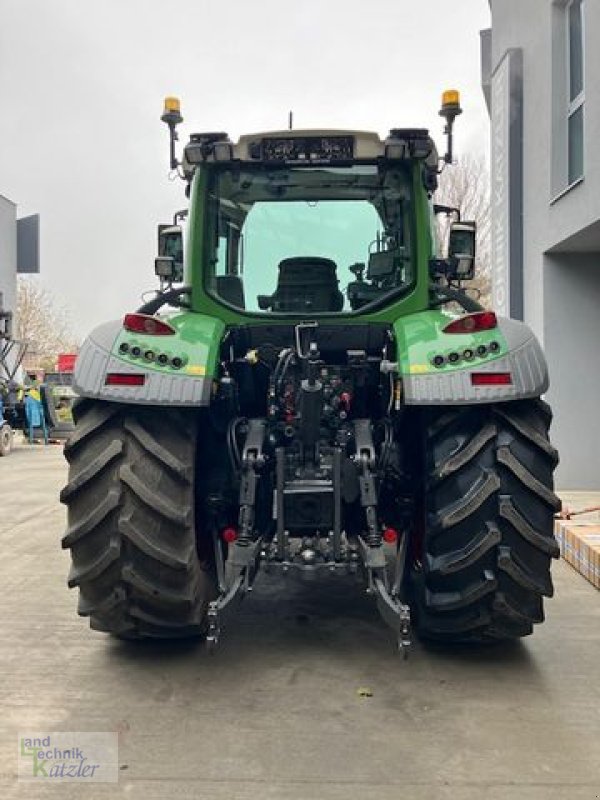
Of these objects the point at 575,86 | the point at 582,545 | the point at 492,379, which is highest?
the point at 575,86

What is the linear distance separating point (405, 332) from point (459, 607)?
4.17 ft

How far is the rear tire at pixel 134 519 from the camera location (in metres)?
3.29

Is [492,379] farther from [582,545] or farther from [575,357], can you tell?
[575,357]

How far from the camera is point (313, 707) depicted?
3.11 m

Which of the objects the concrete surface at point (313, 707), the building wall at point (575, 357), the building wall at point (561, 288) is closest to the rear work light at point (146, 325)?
the concrete surface at point (313, 707)

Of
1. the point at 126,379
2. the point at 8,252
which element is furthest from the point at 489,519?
the point at 8,252

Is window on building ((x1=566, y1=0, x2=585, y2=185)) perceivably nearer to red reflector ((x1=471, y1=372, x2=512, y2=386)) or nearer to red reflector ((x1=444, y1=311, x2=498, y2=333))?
red reflector ((x1=444, y1=311, x2=498, y2=333))

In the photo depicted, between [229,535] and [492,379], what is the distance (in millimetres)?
1470

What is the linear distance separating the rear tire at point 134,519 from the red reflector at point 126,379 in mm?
154

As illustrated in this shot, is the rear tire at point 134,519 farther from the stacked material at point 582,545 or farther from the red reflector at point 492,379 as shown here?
the stacked material at point 582,545

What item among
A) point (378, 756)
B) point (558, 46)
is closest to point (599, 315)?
point (558, 46)

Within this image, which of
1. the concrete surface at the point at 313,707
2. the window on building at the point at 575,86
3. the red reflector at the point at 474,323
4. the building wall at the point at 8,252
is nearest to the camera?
the concrete surface at the point at 313,707

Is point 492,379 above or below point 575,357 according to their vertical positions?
below

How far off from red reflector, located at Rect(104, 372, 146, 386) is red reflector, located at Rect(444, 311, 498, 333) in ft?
4.58
